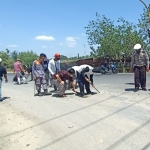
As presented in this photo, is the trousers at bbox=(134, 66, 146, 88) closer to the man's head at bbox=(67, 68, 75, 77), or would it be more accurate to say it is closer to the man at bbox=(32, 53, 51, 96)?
the man's head at bbox=(67, 68, 75, 77)

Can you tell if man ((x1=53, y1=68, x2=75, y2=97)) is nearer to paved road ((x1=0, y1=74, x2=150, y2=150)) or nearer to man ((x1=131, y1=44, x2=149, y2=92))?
paved road ((x1=0, y1=74, x2=150, y2=150))

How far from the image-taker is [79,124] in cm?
582

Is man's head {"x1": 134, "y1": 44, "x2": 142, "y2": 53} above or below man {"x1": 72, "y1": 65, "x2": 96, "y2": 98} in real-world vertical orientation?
above

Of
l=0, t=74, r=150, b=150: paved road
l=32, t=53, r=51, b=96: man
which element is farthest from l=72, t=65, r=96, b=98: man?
l=32, t=53, r=51, b=96: man

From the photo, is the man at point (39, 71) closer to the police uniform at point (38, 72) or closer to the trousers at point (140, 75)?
the police uniform at point (38, 72)

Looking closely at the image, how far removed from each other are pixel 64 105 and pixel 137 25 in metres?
23.6

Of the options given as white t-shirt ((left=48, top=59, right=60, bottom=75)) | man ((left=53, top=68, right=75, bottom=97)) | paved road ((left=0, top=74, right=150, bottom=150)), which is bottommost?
paved road ((left=0, top=74, right=150, bottom=150))

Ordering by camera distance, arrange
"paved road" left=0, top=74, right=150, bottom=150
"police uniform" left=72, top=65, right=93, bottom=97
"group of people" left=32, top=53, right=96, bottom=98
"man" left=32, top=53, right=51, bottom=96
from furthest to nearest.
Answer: "man" left=32, top=53, right=51, bottom=96, "group of people" left=32, top=53, right=96, bottom=98, "police uniform" left=72, top=65, right=93, bottom=97, "paved road" left=0, top=74, right=150, bottom=150

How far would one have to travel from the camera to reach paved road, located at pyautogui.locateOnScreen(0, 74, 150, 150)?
15.3ft

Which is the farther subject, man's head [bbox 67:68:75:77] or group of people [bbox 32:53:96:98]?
man's head [bbox 67:68:75:77]

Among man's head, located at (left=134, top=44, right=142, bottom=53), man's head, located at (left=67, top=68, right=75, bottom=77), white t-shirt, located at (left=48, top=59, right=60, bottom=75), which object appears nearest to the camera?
man's head, located at (left=67, top=68, right=75, bottom=77)

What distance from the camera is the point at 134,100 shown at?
8.02 m

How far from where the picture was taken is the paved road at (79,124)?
183 inches

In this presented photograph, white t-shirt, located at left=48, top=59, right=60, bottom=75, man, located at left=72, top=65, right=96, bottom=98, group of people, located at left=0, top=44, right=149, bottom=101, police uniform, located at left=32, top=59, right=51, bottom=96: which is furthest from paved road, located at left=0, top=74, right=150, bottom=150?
white t-shirt, located at left=48, top=59, right=60, bottom=75
